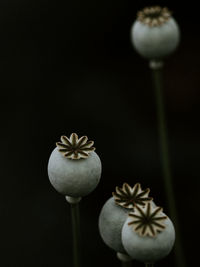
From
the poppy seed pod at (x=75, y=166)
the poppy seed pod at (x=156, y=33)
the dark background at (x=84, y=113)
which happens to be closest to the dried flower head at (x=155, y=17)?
the poppy seed pod at (x=156, y=33)

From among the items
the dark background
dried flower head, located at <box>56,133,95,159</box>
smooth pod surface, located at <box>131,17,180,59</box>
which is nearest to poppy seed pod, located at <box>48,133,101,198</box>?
dried flower head, located at <box>56,133,95,159</box>

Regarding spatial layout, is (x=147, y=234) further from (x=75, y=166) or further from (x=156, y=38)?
(x=156, y=38)

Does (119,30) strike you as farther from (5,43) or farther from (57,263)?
(57,263)

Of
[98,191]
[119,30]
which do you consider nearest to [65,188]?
[98,191]

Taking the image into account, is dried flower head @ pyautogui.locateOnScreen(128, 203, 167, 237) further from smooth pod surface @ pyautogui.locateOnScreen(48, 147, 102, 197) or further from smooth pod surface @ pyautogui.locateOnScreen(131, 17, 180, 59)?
smooth pod surface @ pyautogui.locateOnScreen(131, 17, 180, 59)

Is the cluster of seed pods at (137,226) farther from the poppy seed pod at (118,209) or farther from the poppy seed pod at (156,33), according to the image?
the poppy seed pod at (156,33)

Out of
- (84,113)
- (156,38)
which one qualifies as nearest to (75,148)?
(156,38)
